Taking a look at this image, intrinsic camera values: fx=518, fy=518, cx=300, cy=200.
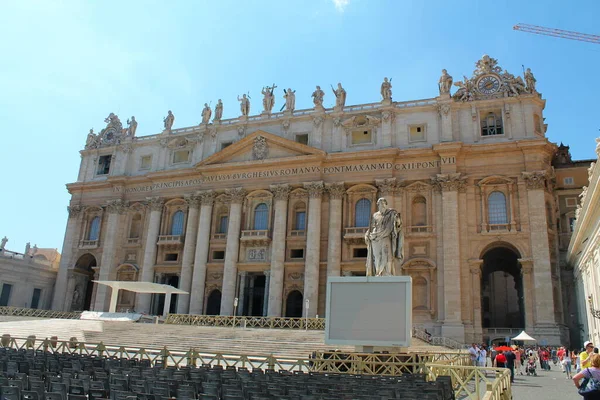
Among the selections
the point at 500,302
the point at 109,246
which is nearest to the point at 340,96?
the point at 109,246

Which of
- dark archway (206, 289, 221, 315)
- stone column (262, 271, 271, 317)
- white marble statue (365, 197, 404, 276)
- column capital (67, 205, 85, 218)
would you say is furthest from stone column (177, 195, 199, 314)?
white marble statue (365, 197, 404, 276)

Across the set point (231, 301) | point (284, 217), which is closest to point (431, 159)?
point (284, 217)

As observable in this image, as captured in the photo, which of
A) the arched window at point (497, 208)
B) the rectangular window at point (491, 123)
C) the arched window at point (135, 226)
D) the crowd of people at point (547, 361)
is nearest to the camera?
the crowd of people at point (547, 361)

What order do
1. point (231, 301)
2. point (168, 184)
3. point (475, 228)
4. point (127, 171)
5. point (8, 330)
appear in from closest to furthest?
point (8, 330) < point (475, 228) < point (231, 301) < point (168, 184) < point (127, 171)

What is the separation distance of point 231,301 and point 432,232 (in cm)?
1690

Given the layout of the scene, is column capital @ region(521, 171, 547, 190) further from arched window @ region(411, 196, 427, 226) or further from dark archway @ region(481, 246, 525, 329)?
dark archway @ region(481, 246, 525, 329)

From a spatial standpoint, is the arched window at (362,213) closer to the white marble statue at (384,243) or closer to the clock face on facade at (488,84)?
the clock face on facade at (488,84)

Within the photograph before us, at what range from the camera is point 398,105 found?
43.2 metres

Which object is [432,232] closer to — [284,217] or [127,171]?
[284,217]

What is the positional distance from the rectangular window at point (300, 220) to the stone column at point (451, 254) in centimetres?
1130

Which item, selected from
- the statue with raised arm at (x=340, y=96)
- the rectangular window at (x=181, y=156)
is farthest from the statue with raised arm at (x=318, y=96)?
the rectangular window at (x=181, y=156)

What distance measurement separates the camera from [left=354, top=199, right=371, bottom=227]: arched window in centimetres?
4159

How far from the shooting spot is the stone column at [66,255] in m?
49.8

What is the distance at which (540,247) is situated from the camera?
1415 inches
